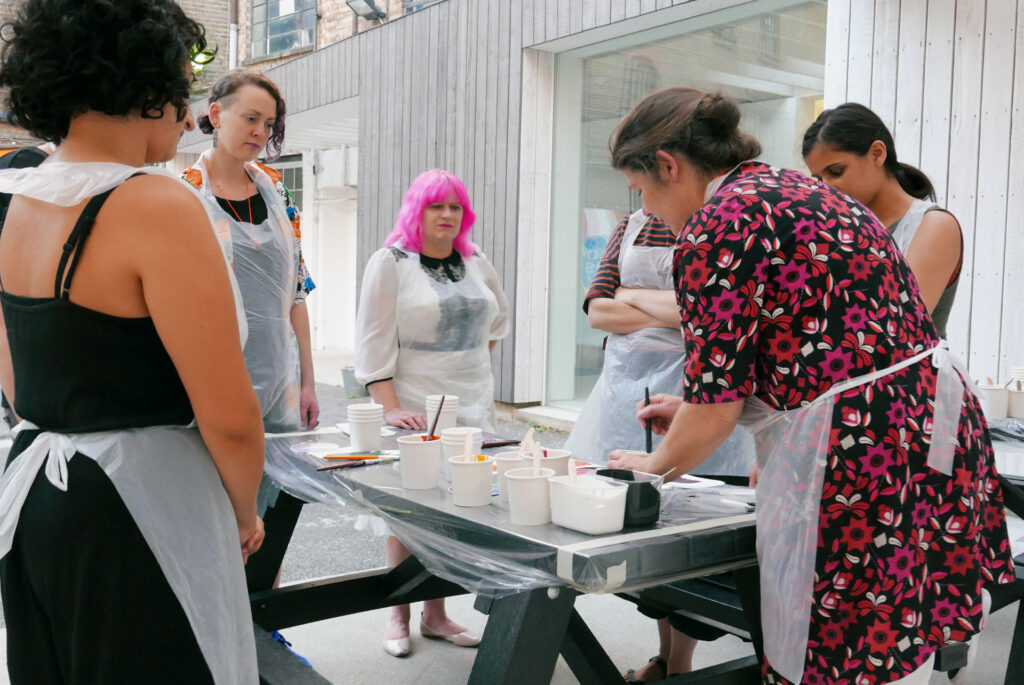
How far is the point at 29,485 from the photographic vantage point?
1334mm

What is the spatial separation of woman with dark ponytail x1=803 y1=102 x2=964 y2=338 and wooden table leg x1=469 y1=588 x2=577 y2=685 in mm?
1468

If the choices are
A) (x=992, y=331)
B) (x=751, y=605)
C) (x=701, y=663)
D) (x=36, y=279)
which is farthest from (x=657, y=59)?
(x=36, y=279)

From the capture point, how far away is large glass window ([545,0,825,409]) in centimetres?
588

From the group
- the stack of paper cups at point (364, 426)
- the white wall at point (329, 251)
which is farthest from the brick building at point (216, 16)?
the stack of paper cups at point (364, 426)

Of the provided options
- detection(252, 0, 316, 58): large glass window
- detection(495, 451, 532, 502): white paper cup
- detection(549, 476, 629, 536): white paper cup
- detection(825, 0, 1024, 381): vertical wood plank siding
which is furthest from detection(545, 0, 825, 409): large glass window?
detection(252, 0, 316, 58): large glass window

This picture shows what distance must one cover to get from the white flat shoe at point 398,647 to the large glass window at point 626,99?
Answer: 385cm

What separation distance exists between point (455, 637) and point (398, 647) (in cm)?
20

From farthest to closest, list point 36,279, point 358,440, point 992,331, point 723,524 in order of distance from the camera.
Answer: point 992,331, point 358,440, point 723,524, point 36,279

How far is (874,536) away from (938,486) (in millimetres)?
160

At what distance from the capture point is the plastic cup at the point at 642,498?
1.63m

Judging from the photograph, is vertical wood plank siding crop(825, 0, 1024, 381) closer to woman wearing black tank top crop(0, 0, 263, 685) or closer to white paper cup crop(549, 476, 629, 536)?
white paper cup crop(549, 476, 629, 536)

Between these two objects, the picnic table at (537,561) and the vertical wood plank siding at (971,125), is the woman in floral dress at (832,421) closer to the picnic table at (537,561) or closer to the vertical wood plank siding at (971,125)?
the picnic table at (537,561)

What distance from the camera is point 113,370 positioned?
128 centimetres

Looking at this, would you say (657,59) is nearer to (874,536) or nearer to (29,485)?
(874,536)
